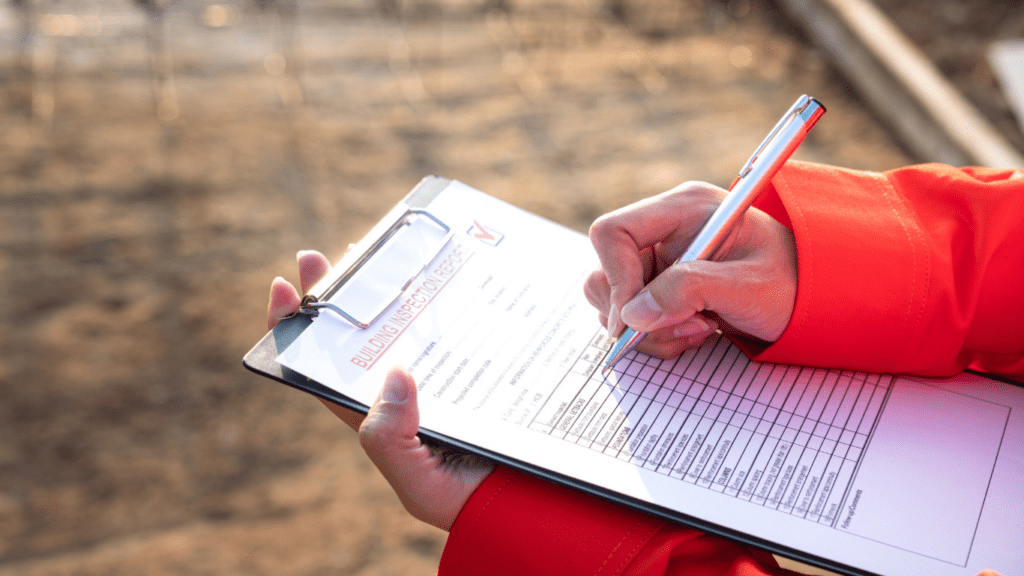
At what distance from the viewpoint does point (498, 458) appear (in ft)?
2.07

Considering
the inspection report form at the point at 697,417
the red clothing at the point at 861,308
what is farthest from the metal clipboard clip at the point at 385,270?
the red clothing at the point at 861,308

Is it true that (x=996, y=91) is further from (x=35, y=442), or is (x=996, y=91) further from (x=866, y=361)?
(x=35, y=442)

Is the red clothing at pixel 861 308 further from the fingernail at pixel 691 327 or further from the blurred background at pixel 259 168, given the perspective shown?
the blurred background at pixel 259 168

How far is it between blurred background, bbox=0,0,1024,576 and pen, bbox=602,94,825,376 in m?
1.05

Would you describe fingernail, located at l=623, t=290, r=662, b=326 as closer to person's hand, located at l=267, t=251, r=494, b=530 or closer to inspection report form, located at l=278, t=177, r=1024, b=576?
inspection report form, located at l=278, t=177, r=1024, b=576

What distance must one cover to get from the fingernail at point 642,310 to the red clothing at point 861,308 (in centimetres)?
13

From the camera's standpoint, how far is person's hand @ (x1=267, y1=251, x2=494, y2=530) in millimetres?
630

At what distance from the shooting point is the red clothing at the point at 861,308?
0.61 meters

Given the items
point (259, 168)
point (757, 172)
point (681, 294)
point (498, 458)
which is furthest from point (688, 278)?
point (259, 168)

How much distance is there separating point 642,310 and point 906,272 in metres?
0.27

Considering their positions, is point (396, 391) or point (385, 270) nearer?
point (396, 391)

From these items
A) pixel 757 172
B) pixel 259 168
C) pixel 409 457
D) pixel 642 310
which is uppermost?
pixel 757 172

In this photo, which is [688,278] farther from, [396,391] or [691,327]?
[396,391]

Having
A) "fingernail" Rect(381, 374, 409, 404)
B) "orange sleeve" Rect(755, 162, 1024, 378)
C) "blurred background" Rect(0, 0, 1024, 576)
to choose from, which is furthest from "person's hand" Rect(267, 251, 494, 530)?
"blurred background" Rect(0, 0, 1024, 576)
